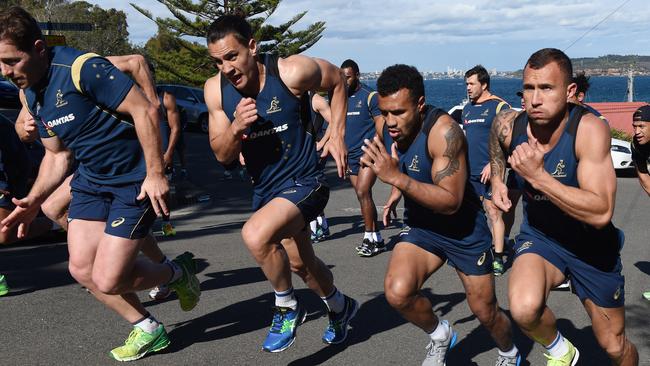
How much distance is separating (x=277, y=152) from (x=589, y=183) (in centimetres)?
203

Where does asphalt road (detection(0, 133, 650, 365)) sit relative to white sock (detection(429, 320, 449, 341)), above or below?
below

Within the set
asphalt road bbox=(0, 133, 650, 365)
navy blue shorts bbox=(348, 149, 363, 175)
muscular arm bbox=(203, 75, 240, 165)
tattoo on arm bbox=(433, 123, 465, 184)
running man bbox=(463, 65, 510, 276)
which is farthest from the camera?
navy blue shorts bbox=(348, 149, 363, 175)

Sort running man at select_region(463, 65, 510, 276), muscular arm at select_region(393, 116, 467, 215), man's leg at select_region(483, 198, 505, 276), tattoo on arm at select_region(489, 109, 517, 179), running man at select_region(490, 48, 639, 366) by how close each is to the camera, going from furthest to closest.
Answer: running man at select_region(463, 65, 510, 276), man's leg at select_region(483, 198, 505, 276), tattoo on arm at select_region(489, 109, 517, 179), muscular arm at select_region(393, 116, 467, 215), running man at select_region(490, 48, 639, 366)

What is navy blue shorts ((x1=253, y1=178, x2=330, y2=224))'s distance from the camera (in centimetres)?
463

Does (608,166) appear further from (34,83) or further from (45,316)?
(45,316)

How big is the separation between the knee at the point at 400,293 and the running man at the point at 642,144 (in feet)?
9.40

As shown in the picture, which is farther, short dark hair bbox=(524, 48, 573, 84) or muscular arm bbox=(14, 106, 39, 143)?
muscular arm bbox=(14, 106, 39, 143)

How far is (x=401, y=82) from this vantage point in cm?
404

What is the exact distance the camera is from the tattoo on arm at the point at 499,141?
420 centimetres

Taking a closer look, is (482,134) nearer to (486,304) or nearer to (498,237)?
(498,237)

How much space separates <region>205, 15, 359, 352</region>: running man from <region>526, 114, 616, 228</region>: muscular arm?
1.64m

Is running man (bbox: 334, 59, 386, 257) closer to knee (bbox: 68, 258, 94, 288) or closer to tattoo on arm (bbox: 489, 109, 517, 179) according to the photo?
tattoo on arm (bbox: 489, 109, 517, 179)

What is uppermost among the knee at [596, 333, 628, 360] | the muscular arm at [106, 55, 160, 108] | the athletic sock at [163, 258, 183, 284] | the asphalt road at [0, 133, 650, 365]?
the muscular arm at [106, 55, 160, 108]

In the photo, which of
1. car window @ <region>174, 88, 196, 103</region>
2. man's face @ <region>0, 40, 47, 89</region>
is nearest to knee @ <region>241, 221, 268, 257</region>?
man's face @ <region>0, 40, 47, 89</region>
